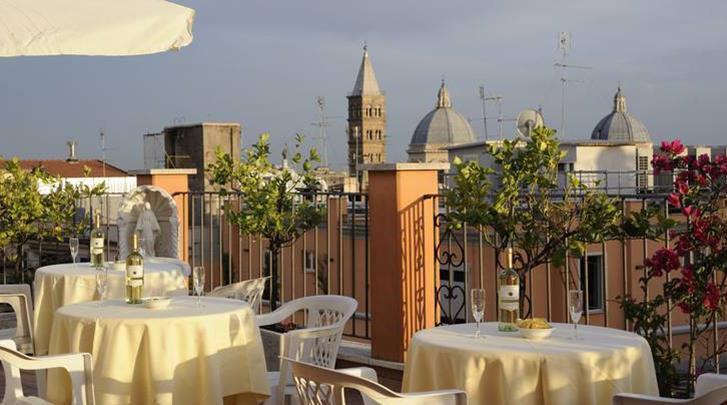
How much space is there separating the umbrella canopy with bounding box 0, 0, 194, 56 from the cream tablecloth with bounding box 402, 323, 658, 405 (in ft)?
6.74

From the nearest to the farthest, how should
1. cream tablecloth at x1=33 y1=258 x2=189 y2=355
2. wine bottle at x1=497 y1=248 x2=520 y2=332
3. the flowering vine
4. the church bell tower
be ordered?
wine bottle at x1=497 y1=248 x2=520 y2=332 < the flowering vine < cream tablecloth at x1=33 y1=258 x2=189 y2=355 < the church bell tower

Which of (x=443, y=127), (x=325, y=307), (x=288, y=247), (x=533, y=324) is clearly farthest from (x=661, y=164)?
(x=443, y=127)

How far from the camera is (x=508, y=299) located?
435 cm

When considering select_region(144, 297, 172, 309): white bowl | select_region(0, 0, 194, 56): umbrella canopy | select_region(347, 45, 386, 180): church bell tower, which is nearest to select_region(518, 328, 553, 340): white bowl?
select_region(144, 297, 172, 309): white bowl

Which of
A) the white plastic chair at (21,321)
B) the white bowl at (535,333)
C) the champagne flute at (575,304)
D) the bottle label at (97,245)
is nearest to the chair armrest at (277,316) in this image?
the bottle label at (97,245)

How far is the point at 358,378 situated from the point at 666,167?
2.98 m

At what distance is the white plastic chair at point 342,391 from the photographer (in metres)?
3.32

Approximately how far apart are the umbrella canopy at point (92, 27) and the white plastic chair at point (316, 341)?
1566 millimetres

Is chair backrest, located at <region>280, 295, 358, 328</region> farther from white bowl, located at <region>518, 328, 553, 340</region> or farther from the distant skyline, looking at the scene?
the distant skyline

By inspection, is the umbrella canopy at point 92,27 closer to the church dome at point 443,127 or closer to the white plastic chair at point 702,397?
the white plastic chair at point 702,397

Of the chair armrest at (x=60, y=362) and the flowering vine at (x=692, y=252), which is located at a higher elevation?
the flowering vine at (x=692, y=252)

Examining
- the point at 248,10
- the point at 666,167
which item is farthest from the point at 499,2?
the point at 666,167

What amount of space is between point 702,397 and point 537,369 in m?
0.70

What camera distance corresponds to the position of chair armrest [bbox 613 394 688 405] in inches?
131
